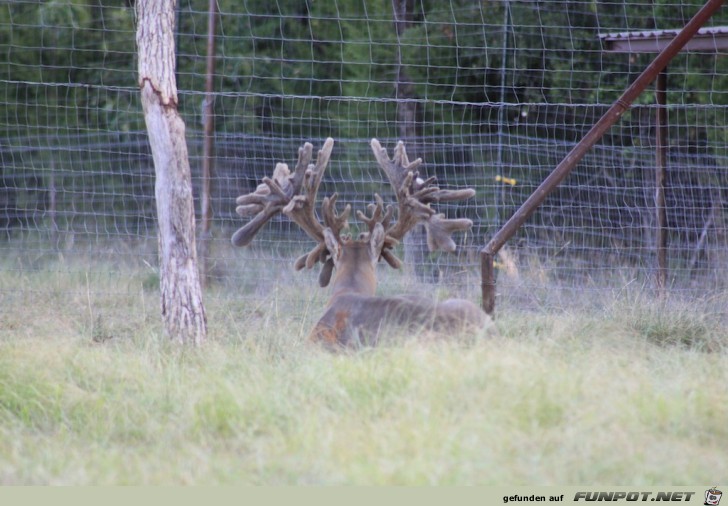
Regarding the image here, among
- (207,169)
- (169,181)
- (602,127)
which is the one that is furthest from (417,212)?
(207,169)

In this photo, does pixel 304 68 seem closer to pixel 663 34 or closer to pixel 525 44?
pixel 525 44

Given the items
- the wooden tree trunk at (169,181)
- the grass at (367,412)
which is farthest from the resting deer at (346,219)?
the grass at (367,412)

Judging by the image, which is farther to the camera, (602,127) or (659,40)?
(659,40)

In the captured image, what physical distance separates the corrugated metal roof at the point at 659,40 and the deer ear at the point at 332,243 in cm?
398

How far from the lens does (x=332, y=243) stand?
7262 millimetres

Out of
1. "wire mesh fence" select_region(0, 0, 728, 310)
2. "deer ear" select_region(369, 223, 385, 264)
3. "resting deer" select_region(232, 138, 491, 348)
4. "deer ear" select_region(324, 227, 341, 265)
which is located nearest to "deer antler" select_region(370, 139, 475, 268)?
"resting deer" select_region(232, 138, 491, 348)

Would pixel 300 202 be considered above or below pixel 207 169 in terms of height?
below

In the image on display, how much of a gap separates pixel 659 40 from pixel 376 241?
4.01 m

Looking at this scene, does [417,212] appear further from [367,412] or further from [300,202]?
[367,412]

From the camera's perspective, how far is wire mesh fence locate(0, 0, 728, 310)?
10.5m

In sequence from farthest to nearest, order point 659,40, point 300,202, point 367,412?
point 659,40, point 300,202, point 367,412

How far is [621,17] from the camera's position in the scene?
1245 cm

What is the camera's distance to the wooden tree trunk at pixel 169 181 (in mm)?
6777

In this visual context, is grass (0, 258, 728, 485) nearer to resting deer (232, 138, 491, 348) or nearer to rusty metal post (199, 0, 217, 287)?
resting deer (232, 138, 491, 348)
